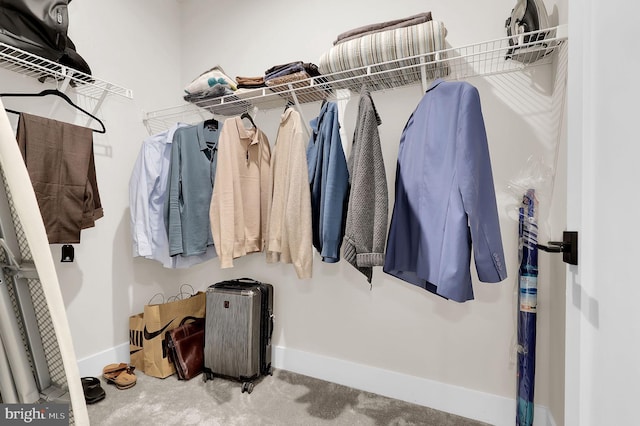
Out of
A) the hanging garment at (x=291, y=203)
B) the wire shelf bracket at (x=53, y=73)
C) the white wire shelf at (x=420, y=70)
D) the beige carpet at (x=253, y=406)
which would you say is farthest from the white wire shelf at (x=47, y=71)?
the beige carpet at (x=253, y=406)

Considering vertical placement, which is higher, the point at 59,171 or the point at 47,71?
the point at 47,71

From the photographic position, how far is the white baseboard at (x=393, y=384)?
1665 millimetres

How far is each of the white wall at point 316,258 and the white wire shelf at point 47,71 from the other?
0.14 metres

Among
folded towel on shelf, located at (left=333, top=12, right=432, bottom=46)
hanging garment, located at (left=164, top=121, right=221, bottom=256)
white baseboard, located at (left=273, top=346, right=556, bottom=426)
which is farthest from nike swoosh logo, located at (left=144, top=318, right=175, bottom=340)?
Answer: folded towel on shelf, located at (left=333, top=12, right=432, bottom=46)

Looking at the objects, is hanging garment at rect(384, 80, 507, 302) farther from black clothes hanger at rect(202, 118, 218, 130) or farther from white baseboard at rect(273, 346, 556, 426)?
black clothes hanger at rect(202, 118, 218, 130)

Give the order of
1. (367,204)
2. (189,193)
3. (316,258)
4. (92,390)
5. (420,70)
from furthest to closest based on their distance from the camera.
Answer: (316,258) → (189,193) → (92,390) → (420,70) → (367,204)

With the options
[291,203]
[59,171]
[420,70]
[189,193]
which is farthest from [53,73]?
[420,70]

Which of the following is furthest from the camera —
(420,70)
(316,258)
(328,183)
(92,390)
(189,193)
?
(316,258)

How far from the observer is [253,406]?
179 cm

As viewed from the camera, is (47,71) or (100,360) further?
(100,360)

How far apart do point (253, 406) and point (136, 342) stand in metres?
0.99

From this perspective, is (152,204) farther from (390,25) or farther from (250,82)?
(390,25)

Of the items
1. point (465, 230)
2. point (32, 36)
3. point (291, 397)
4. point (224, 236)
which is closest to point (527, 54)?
point (465, 230)

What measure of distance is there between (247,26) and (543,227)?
91.0 inches
